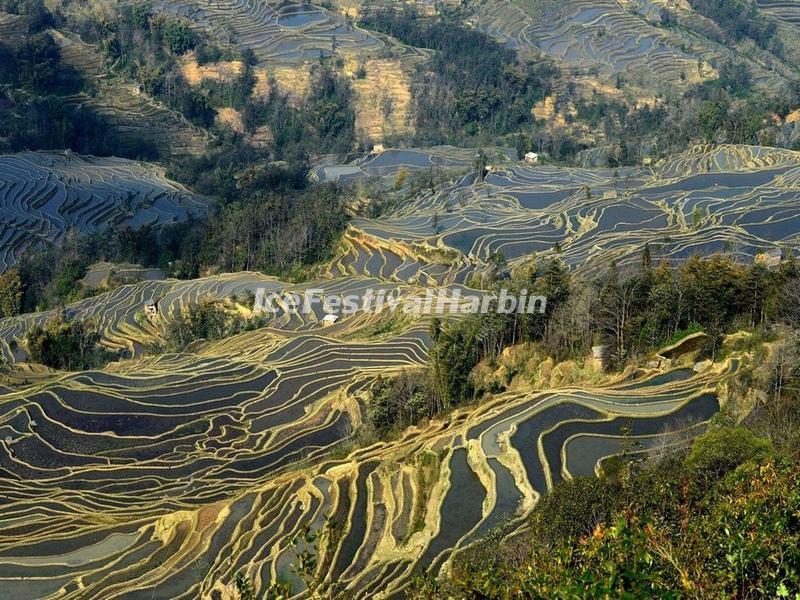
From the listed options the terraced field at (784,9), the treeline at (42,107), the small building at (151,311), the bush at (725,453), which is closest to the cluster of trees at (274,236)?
the small building at (151,311)

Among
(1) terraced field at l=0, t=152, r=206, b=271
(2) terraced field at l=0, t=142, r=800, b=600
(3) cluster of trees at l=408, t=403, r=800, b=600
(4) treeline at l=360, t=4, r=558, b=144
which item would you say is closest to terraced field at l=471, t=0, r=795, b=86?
(4) treeline at l=360, t=4, r=558, b=144

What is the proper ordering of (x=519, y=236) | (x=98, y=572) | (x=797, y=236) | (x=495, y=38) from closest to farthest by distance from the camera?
(x=98, y=572) → (x=797, y=236) → (x=519, y=236) → (x=495, y=38)

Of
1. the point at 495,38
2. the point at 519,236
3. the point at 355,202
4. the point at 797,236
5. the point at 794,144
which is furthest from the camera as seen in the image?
the point at 495,38

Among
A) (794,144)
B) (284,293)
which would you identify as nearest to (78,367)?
(284,293)

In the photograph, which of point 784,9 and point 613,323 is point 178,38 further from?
point 613,323

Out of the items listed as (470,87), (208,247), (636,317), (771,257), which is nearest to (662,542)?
(636,317)

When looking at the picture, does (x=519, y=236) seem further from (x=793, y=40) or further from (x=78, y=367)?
(x=793, y=40)

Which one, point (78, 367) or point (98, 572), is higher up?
point (98, 572)

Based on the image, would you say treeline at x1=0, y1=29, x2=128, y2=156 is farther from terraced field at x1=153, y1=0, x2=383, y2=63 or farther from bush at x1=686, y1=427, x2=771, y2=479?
bush at x1=686, y1=427, x2=771, y2=479
